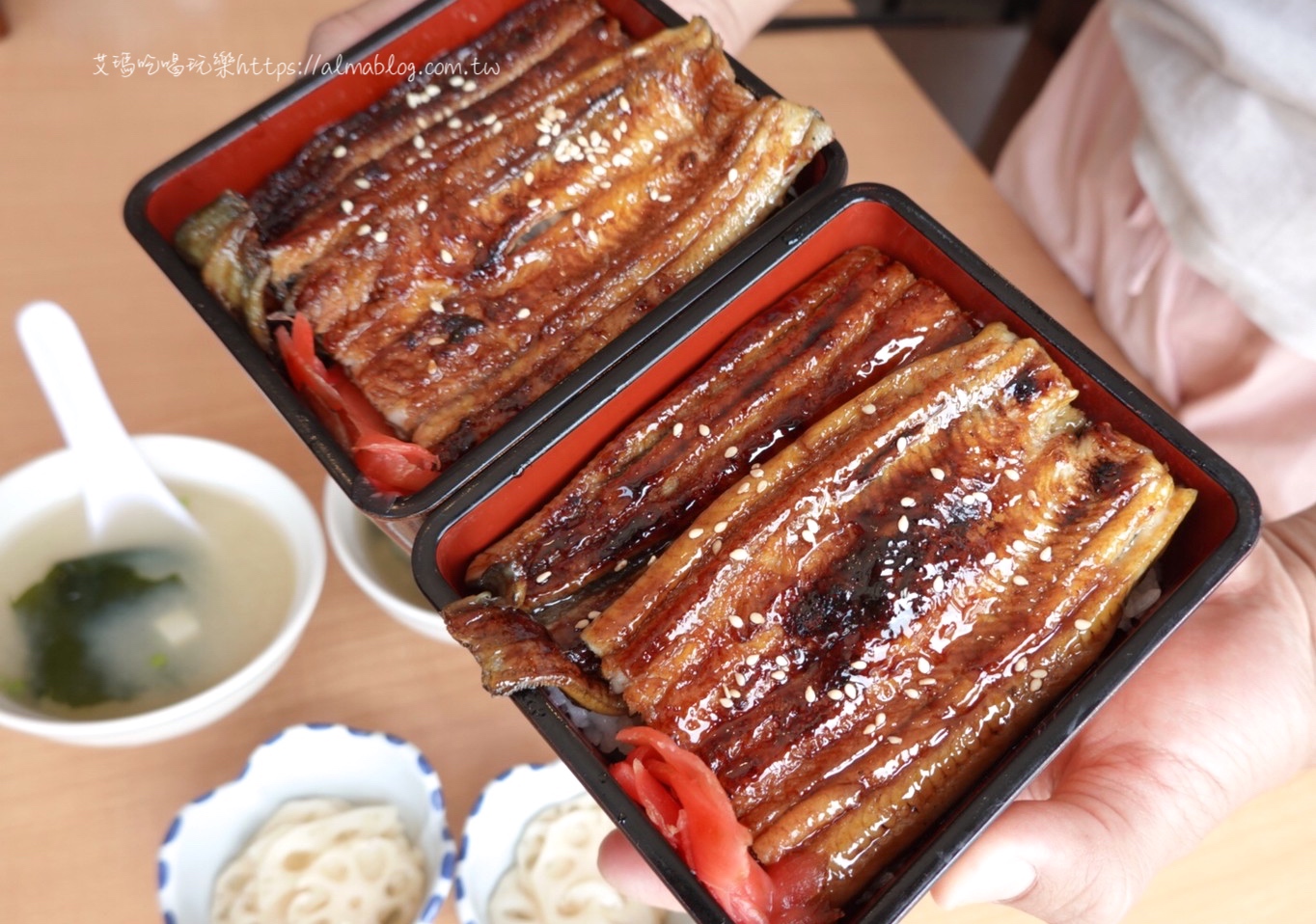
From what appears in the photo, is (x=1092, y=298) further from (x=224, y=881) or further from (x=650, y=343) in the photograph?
(x=224, y=881)

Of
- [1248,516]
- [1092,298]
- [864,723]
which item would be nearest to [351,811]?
[864,723]

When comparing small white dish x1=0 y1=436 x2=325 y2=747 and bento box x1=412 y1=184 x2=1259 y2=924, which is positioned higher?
bento box x1=412 y1=184 x2=1259 y2=924

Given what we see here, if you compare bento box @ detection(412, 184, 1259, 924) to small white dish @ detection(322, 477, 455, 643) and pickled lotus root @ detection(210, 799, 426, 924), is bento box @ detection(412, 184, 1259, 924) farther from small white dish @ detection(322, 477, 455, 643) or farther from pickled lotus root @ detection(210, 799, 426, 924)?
pickled lotus root @ detection(210, 799, 426, 924)

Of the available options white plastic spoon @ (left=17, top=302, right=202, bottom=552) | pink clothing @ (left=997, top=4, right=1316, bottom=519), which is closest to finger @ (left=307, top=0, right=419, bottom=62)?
white plastic spoon @ (left=17, top=302, right=202, bottom=552)

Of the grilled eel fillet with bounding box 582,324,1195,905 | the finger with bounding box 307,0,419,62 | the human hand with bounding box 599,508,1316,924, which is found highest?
the finger with bounding box 307,0,419,62

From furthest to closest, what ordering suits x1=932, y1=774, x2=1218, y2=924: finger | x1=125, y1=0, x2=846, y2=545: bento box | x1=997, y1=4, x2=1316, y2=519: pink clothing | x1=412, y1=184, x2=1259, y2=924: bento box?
x1=997, y1=4, x2=1316, y2=519: pink clothing < x1=125, y1=0, x2=846, y2=545: bento box < x1=932, y1=774, x2=1218, y2=924: finger < x1=412, y1=184, x2=1259, y2=924: bento box

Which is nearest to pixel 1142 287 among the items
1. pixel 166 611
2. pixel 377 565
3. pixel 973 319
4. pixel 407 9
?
pixel 973 319

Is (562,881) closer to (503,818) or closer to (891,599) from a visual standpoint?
(503,818)

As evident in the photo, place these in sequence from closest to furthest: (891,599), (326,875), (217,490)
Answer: (891,599) → (326,875) → (217,490)
